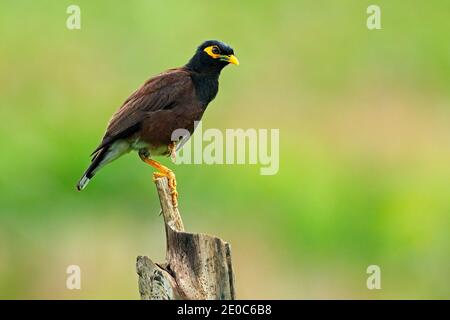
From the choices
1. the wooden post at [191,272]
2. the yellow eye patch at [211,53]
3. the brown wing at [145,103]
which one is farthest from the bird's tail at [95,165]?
the wooden post at [191,272]

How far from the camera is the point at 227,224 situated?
46.9 ft

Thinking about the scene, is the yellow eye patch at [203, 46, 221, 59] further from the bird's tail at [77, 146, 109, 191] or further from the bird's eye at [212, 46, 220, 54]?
the bird's tail at [77, 146, 109, 191]

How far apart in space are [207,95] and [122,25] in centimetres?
848

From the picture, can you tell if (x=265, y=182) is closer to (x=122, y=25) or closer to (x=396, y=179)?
(x=396, y=179)

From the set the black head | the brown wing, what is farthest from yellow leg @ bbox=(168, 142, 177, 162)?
the black head

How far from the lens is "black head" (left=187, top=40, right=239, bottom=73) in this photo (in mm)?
10789

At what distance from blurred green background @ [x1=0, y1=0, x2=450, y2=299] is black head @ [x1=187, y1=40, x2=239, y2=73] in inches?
115

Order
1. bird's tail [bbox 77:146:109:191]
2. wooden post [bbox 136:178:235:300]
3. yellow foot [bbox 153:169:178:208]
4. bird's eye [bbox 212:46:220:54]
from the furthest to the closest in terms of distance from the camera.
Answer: bird's eye [bbox 212:46:220:54] → bird's tail [bbox 77:146:109:191] → yellow foot [bbox 153:169:178:208] → wooden post [bbox 136:178:235:300]

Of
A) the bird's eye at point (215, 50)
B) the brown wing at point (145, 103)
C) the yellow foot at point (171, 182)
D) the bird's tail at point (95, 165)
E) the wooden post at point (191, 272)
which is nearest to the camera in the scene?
the wooden post at point (191, 272)

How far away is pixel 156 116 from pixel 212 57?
33.6 inches

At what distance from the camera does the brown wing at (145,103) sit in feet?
33.9

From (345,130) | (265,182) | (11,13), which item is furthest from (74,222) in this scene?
(11,13)

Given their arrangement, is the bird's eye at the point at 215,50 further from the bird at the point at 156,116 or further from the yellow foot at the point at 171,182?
the yellow foot at the point at 171,182

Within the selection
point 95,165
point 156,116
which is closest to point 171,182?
point 156,116
